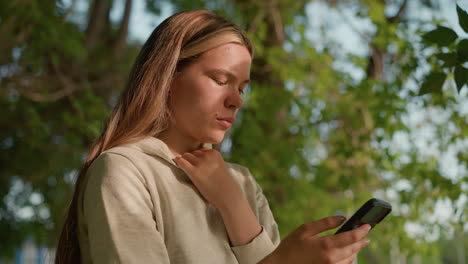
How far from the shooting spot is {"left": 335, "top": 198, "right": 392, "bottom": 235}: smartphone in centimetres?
98

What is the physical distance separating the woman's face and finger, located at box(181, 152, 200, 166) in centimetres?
5

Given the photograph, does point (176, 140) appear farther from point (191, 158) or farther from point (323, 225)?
point (323, 225)

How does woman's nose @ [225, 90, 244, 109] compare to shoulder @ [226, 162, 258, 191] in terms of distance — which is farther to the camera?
shoulder @ [226, 162, 258, 191]

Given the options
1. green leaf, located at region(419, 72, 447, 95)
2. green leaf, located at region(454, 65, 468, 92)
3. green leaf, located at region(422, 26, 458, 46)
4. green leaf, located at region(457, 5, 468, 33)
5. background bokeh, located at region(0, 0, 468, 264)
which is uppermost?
green leaf, located at region(457, 5, 468, 33)

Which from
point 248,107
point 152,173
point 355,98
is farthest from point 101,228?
point 248,107

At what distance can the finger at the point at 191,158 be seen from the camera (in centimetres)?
123

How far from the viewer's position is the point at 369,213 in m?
0.99

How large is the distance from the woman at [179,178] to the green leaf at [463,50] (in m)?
0.46

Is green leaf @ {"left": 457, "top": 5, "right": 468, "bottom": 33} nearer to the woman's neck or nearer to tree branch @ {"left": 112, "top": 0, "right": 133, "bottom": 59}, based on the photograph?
the woman's neck

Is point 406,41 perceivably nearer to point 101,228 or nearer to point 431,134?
point 431,134

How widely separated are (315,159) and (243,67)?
3.12 meters

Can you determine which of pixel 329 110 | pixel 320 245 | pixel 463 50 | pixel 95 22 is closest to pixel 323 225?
pixel 320 245

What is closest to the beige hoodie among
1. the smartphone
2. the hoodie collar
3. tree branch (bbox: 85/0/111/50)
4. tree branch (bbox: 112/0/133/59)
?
the hoodie collar

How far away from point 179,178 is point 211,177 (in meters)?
0.07
